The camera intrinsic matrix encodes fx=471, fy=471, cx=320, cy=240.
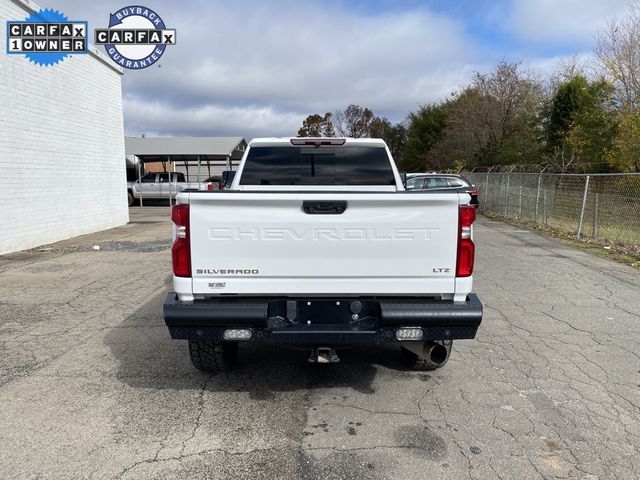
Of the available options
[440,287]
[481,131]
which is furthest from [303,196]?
[481,131]

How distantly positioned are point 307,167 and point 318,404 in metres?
2.34

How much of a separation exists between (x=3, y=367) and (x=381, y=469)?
352 cm

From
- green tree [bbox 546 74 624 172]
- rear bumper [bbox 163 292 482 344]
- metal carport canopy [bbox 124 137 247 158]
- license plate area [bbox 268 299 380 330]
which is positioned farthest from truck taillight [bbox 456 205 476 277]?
metal carport canopy [bbox 124 137 247 158]

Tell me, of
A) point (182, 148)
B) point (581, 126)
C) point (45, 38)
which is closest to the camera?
point (45, 38)

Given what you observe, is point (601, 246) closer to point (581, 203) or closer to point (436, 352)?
point (581, 203)

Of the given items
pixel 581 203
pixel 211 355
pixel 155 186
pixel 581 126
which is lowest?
pixel 211 355

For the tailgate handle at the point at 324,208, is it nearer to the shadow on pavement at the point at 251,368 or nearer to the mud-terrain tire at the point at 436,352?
the mud-terrain tire at the point at 436,352

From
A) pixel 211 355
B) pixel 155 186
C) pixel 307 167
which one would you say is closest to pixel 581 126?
pixel 155 186

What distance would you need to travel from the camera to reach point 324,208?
10.4ft

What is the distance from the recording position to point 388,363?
14.1 feet

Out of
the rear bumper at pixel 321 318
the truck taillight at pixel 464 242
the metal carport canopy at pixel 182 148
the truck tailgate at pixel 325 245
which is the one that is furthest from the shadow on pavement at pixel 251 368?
the metal carport canopy at pixel 182 148

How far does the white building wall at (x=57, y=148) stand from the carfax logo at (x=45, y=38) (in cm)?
18

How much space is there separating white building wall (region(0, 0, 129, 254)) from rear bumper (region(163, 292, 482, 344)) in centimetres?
888

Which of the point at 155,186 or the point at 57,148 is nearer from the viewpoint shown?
the point at 57,148
